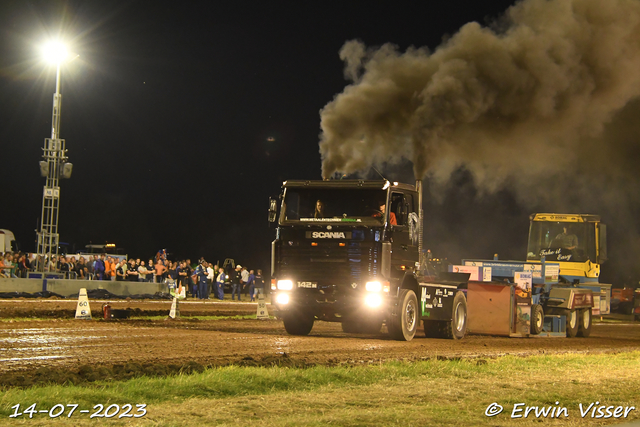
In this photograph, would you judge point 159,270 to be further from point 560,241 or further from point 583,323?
point 583,323

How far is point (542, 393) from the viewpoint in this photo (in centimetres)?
959

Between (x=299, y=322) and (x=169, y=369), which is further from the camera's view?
(x=299, y=322)

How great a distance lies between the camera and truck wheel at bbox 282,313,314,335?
1778cm

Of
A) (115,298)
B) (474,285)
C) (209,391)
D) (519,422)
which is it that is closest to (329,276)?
(474,285)

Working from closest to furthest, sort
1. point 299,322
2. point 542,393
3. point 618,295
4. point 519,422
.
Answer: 1. point 519,422
2. point 542,393
3. point 299,322
4. point 618,295

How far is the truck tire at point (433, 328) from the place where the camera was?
19.2 metres

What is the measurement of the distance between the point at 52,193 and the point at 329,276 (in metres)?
18.1

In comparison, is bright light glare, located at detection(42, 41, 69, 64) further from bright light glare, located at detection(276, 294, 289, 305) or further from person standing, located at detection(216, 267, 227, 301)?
bright light glare, located at detection(276, 294, 289, 305)

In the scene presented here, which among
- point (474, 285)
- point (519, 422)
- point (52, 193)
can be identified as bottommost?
point (519, 422)

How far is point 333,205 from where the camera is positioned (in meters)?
16.5

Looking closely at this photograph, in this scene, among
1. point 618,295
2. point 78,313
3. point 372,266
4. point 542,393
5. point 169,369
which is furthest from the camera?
point 618,295

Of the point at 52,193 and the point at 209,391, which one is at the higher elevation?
the point at 52,193

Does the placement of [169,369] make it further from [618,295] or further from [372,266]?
[618,295]

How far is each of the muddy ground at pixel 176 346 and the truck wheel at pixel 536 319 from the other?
40.7 inches
